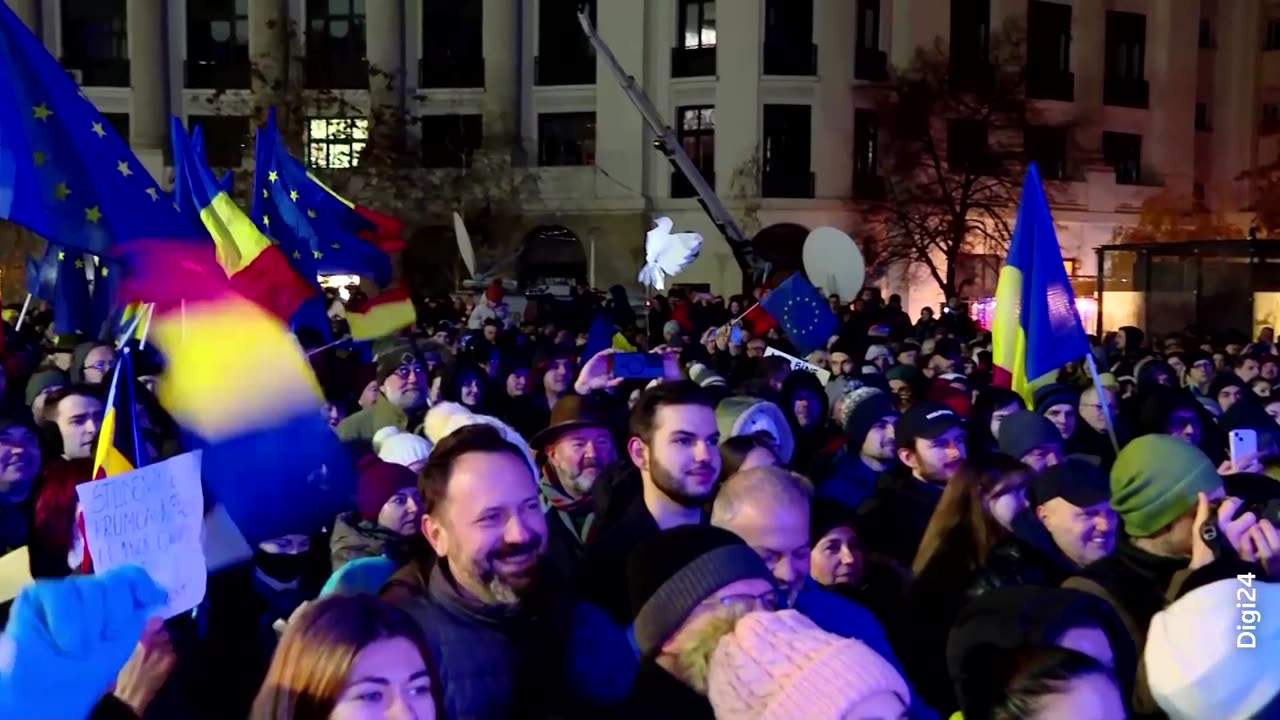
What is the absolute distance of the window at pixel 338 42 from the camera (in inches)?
1582

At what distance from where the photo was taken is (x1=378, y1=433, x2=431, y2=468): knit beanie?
5773mm

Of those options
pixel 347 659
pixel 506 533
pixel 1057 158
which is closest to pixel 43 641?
pixel 347 659

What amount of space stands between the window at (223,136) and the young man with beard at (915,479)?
35736mm

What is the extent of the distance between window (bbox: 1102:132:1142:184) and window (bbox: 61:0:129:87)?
27.9 metres

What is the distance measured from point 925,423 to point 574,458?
154cm

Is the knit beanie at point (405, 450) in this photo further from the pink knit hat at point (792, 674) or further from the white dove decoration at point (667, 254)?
the white dove decoration at point (667, 254)

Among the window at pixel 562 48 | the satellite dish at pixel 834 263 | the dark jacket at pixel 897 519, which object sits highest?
the window at pixel 562 48

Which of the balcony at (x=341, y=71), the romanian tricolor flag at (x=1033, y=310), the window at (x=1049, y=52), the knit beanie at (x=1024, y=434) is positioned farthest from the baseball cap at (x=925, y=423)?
the window at (x=1049, y=52)

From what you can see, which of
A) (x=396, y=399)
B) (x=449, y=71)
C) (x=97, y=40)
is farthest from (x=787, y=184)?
(x=396, y=399)

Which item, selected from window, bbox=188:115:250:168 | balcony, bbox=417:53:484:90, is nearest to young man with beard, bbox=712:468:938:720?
balcony, bbox=417:53:484:90

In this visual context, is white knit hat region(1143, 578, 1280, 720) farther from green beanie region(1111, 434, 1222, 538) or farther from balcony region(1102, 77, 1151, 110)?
balcony region(1102, 77, 1151, 110)

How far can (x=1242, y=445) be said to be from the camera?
6.73m

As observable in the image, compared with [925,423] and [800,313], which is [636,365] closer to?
[925,423]

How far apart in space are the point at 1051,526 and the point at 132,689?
295 cm
